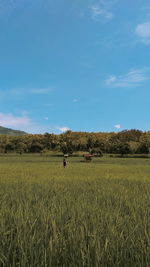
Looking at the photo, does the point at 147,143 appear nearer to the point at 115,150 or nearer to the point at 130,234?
the point at 115,150

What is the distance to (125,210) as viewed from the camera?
5.94 m

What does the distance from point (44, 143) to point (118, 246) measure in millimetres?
111886

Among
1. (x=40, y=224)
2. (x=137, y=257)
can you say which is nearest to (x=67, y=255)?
(x=137, y=257)

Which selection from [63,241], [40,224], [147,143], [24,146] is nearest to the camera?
[63,241]

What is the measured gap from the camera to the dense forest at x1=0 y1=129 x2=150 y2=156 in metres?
88.8

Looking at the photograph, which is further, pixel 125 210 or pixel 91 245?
pixel 125 210

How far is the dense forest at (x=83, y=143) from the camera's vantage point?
291 feet

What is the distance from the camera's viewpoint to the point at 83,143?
105375mm

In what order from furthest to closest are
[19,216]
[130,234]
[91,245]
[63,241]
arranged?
[19,216]
[130,234]
[63,241]
[91,245]

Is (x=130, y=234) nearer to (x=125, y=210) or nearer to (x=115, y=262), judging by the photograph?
(x=115, y=262)

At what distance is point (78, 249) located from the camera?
10.2ft

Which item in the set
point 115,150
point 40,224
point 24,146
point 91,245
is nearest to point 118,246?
point 91,245

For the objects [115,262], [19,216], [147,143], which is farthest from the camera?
[147,143]

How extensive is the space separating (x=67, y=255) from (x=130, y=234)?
32.5 inches
